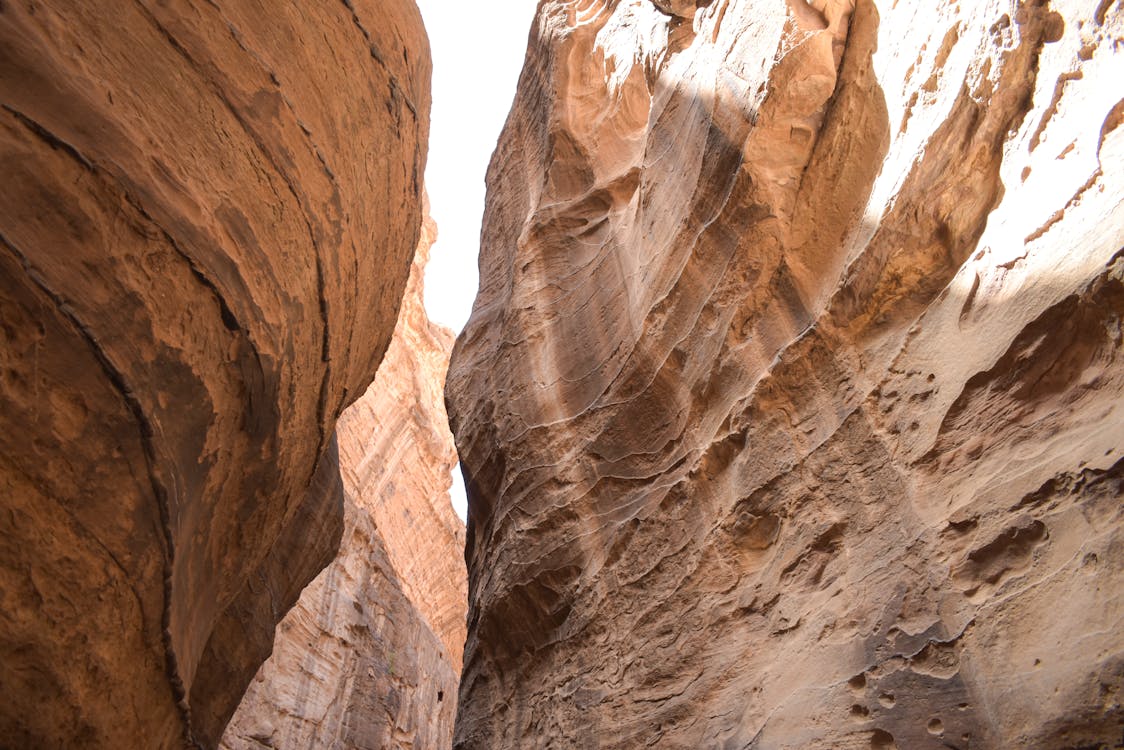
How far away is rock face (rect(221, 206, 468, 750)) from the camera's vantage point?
43.4ft

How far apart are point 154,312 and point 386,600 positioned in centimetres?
1351

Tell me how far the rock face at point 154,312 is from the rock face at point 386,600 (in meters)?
8.64

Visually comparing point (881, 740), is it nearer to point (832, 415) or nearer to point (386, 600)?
point (832, 415)

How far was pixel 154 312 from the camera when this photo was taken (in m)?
3.54

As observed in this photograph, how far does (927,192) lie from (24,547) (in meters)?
4.14

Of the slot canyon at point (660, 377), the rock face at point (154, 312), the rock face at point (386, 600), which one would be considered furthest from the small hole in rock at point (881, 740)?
the rock face at point (386, 600)

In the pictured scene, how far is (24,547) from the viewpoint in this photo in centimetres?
327

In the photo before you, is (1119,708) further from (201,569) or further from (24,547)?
(201,569)

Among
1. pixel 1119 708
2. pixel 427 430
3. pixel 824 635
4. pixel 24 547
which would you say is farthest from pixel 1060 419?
pixel 427 430

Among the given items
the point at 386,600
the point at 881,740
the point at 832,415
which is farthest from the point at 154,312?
the point at 386,600

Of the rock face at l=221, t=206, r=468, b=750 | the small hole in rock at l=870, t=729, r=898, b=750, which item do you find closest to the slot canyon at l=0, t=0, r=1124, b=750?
the small hole in rock at l=870, t=729, r=898, b=750

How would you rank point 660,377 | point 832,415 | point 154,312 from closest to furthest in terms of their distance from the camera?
point 154,312
point 832,415
point 660,377

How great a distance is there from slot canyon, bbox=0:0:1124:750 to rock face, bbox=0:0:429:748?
17 millimetres

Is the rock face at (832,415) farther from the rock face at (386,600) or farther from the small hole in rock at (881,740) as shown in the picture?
the rock face at (386,600)
